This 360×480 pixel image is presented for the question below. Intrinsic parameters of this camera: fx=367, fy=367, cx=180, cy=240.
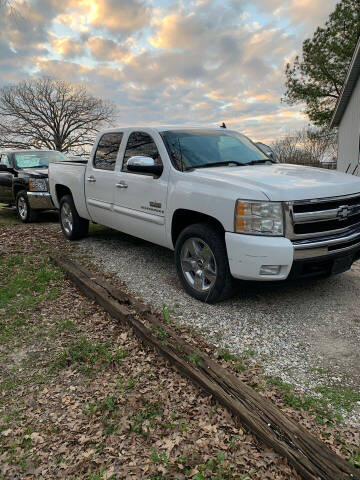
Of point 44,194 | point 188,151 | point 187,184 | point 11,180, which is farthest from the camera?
point 11,180

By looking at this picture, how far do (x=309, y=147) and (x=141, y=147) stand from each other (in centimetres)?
4342

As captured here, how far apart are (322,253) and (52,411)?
278 centimetres

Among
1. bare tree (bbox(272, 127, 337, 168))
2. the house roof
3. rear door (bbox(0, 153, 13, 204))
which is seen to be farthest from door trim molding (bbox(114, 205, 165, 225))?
bare tree (bbox(272, 127, 337, 168))

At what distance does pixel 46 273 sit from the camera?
534 centimetres

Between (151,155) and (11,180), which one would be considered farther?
(11,180)

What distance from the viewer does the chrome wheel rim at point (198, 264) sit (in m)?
4.07

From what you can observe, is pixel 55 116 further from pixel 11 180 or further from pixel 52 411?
pixel 52 411

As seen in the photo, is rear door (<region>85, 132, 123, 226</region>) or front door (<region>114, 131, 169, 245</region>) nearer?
front door (<region>114, 131, 169, 245</region>)

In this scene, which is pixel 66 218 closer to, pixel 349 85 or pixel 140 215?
pixel 140 215

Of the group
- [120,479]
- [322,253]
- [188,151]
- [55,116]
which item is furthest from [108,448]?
[55,116]

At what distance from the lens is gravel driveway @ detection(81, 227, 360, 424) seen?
121 inches

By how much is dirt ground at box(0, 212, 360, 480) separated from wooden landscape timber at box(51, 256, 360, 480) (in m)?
0.08

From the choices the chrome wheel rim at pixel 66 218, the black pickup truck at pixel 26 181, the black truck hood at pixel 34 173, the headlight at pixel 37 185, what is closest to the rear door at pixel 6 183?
the black pickup truck at pixel 26 181

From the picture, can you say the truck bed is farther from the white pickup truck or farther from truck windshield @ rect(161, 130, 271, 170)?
truck windshield @ rect(161, 130, 271, 170)
